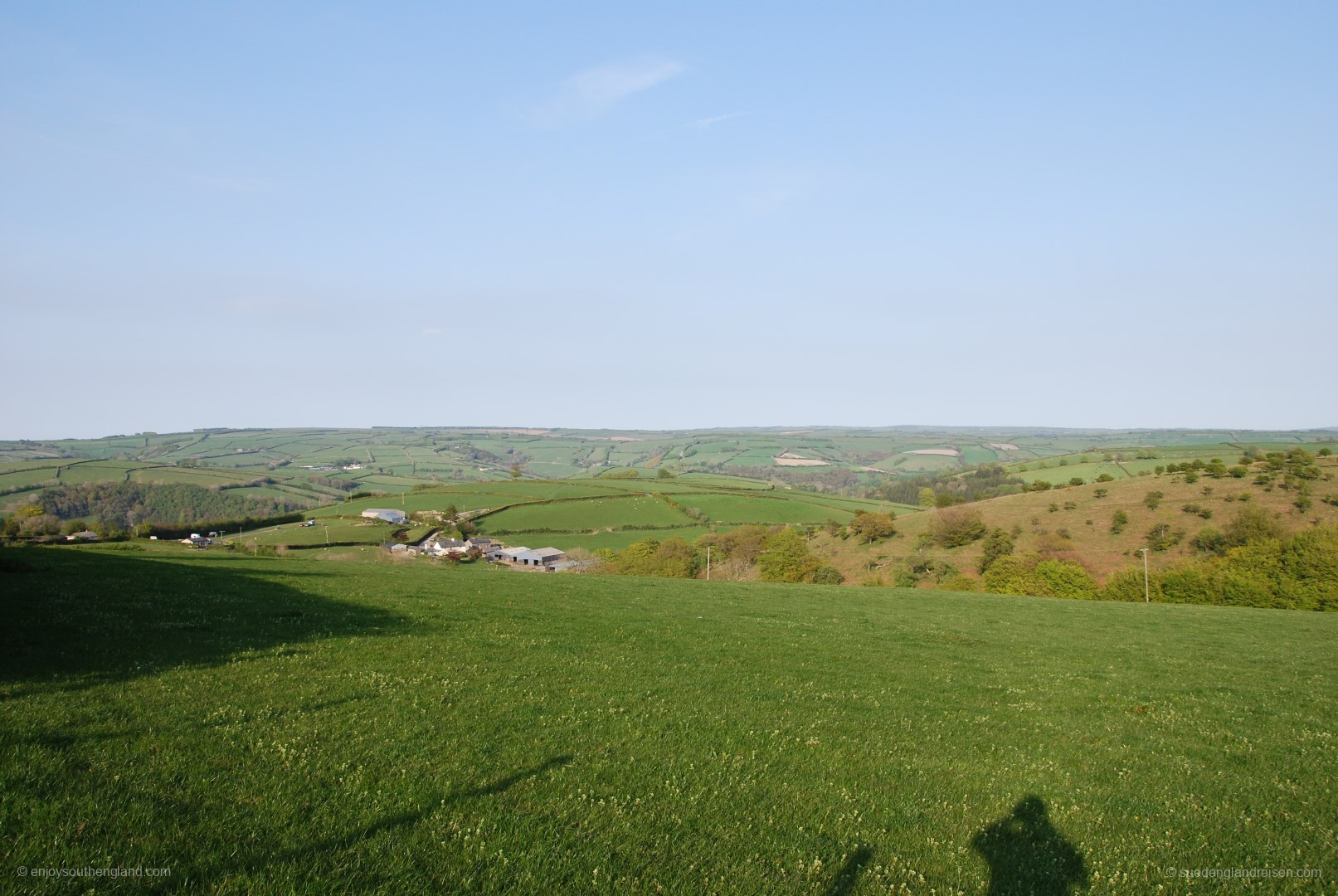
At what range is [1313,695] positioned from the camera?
1905 centimetres

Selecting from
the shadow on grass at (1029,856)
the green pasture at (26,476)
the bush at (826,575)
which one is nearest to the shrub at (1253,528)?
the bush at (826,575)

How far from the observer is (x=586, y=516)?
118312 millimetres

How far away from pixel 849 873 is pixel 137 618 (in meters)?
16.9

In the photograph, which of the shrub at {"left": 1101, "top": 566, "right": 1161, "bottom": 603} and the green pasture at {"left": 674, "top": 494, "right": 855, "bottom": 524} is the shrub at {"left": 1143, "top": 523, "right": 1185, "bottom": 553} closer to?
the shrub at {"left": 1101, "top": 566, "right": 1161, "bottom": 603}

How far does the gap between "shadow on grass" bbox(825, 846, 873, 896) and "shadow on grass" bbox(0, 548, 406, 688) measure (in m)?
11.6

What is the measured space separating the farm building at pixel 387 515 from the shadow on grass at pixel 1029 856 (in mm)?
104556

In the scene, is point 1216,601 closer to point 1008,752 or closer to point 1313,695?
point 1313,695

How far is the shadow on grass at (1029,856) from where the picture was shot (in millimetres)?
7422

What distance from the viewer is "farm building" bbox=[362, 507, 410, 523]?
339 feet

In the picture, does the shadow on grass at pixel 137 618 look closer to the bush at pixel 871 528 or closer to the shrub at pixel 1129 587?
the shrub at pixel 1129 587

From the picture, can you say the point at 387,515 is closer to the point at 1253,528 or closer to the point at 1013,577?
the point at 1013,577

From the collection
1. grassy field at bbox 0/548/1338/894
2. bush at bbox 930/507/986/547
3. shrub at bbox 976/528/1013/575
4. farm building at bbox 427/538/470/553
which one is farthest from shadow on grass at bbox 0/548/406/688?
bush at bbox 930/507/986/547
